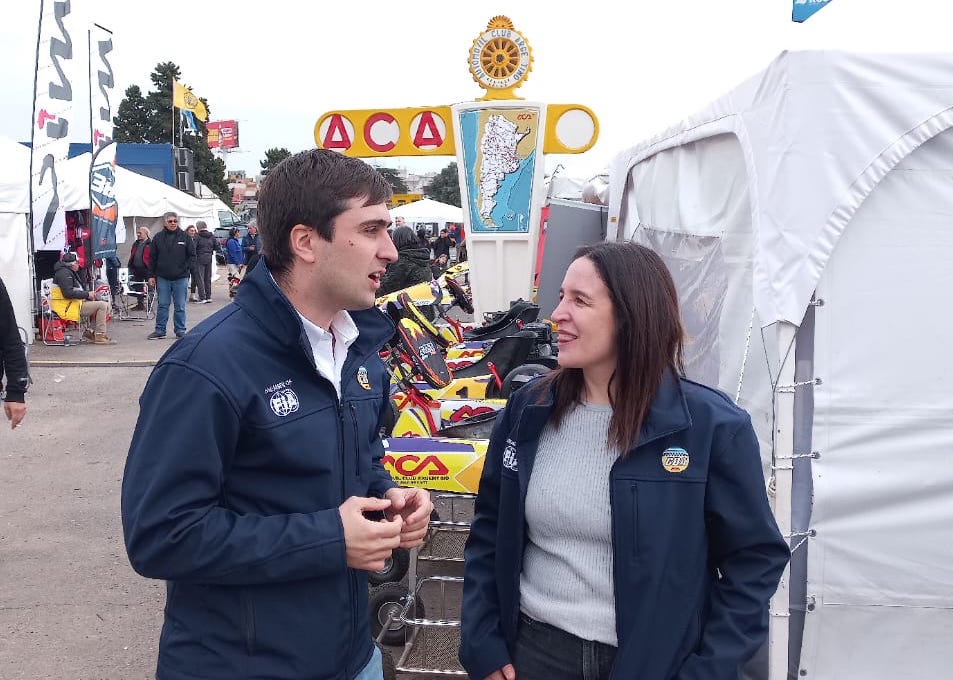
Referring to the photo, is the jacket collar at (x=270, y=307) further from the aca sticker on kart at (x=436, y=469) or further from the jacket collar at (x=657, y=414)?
the aca sticker on kart at (x=436, y=469)

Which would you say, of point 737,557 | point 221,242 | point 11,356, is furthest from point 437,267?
point 221,242

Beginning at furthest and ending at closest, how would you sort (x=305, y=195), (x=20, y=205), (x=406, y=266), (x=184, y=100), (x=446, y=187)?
(x=446, y=187) < (x=184, y=100) < (x=20, y=205) < (x=406, y=266) < (x=305, y=195)

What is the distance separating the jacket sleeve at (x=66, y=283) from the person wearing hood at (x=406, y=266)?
19.1ft

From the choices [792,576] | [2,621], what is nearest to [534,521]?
[792,576]

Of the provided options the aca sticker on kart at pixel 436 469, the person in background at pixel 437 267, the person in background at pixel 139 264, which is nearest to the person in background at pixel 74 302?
the person in background at pixel 139 264

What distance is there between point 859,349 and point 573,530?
157cm

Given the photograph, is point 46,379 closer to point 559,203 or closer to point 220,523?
point 559,203

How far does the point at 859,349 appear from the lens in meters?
2.91

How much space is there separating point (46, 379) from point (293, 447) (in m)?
10.2

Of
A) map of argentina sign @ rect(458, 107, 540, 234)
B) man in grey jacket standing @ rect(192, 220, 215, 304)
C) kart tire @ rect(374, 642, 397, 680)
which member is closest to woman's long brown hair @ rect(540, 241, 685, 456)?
kart tire @ rect(374, 642, 397, 680)

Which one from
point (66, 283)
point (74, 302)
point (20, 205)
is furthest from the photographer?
point (74, 302)

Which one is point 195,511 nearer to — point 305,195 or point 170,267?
point 305,195

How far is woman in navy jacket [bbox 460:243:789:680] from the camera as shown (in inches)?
71.8

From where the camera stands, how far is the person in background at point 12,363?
467cm
